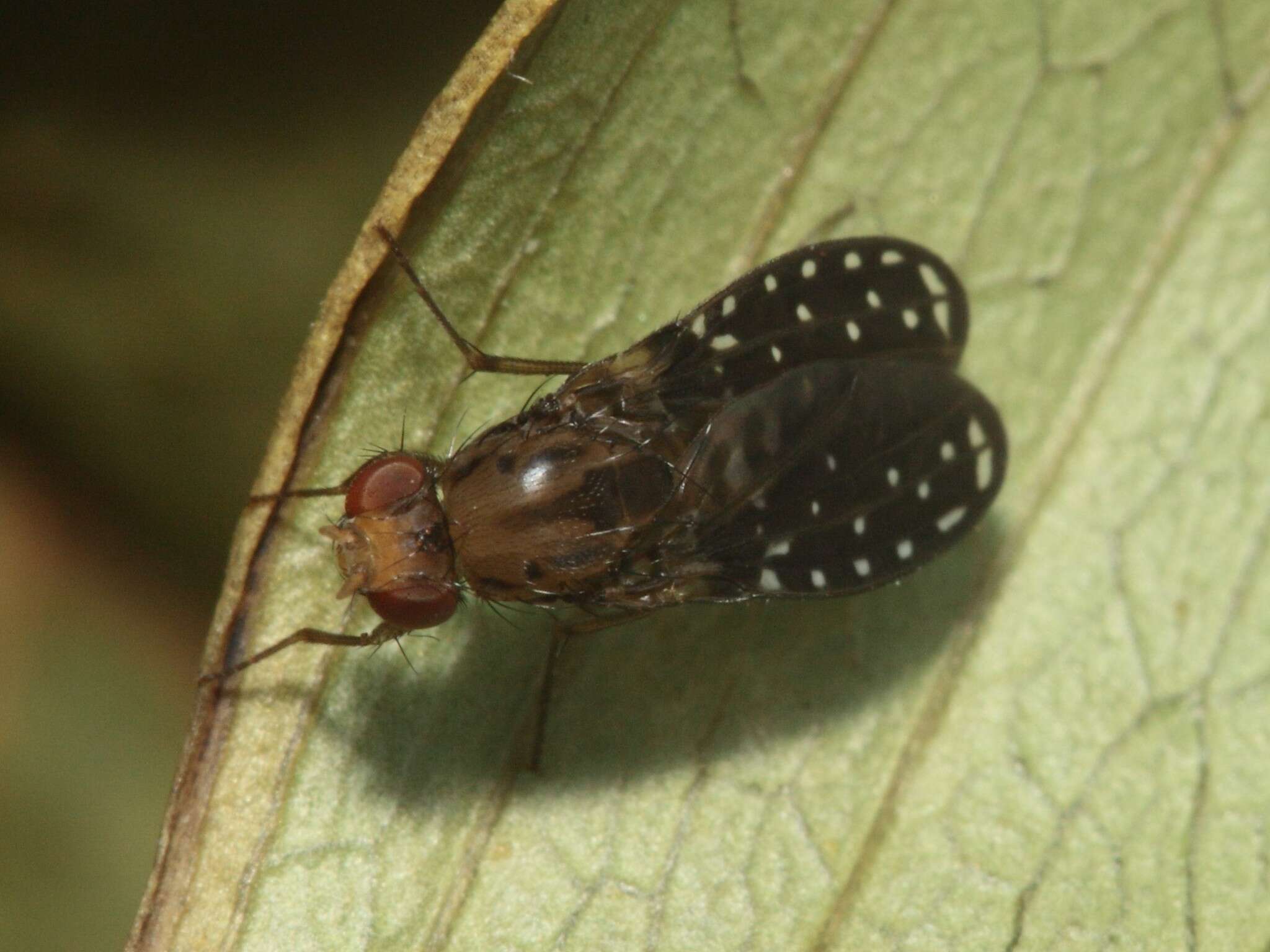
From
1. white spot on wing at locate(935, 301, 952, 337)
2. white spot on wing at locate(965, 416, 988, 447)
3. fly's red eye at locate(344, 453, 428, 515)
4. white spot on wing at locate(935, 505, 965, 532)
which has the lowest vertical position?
white spot on wing at locate(935, 505, 965, 532)

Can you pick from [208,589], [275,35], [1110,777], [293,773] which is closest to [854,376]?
[1110,777]

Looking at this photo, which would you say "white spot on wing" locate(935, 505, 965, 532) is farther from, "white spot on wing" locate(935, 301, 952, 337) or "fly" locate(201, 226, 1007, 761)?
"white spot on wing" locate(935, 301, 952, 337)

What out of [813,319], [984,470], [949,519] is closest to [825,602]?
[949,519]

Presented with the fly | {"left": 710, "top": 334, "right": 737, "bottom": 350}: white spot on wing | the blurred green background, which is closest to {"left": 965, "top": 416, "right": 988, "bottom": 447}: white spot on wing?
the fly

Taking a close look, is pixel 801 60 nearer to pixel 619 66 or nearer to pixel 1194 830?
pixel 619 66

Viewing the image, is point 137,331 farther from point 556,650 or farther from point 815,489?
point 815,489

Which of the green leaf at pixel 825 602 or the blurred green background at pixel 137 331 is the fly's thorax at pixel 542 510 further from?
the blurred green background at pixel 137 331
